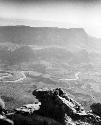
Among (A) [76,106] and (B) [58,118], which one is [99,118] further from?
(B) [58,118]

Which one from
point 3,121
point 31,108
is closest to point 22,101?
point 31,108

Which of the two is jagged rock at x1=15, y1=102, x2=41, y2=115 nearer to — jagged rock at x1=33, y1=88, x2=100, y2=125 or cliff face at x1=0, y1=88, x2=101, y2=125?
cliff face at x1=0, y1=88, x2=101, y2=125

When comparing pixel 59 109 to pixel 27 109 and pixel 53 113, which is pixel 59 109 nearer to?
pixel 53 113

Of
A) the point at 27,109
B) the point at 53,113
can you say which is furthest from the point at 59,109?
the point at 27,109

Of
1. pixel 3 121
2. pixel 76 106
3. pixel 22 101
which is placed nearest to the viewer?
pixel 3 121

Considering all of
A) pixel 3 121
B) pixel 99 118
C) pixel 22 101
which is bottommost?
Result: pixel 22 101

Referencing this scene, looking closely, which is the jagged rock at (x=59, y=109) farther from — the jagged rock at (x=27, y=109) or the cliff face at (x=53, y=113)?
the jagged rock at (x=27, y=109)

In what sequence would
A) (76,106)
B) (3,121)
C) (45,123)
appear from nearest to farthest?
(3,121), (45,123), (76,106)

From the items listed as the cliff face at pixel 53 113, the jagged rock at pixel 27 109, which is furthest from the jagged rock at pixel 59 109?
the jagged rock at pixel 27 109
